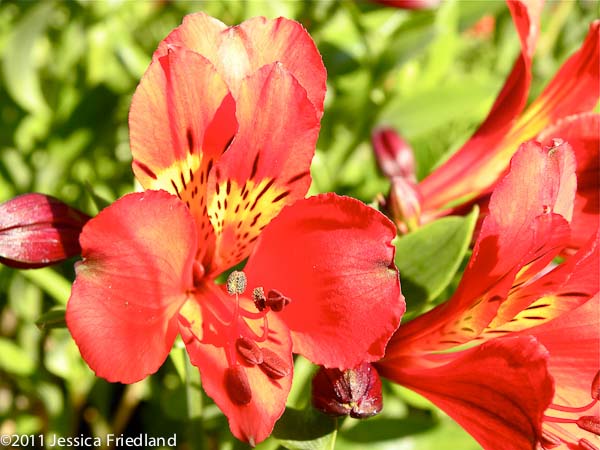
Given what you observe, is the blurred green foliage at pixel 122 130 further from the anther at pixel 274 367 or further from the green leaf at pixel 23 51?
the anther at pixel 274 367

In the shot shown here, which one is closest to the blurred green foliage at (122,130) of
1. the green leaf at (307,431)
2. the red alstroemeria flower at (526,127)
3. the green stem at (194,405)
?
the green stem at (194,405)

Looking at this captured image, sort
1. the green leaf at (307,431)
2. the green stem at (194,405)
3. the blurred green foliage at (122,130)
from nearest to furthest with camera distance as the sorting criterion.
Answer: the green leaf at (307,431) < the green stem at (194,405) < the blurred green foliage at (122,130)

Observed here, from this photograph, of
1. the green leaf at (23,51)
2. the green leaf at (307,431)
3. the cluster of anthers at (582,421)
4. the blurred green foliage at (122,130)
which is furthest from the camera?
the green leaf at (23,51)

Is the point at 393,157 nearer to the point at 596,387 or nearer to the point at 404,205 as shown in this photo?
the point at 404,205

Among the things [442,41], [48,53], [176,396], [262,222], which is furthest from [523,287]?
[48,53]

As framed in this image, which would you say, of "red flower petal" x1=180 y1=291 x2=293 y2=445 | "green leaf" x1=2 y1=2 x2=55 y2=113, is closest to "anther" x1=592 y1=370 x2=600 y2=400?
"red flower petal" x1=180 y1=291 x2=293 y2=445
